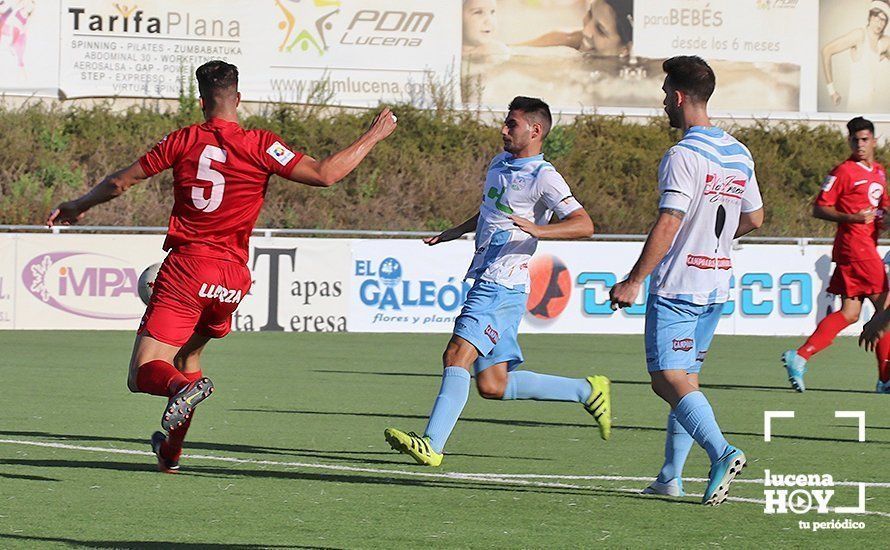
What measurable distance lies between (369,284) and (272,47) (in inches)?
639

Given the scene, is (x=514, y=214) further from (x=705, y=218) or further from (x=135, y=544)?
(x=135, y=544)

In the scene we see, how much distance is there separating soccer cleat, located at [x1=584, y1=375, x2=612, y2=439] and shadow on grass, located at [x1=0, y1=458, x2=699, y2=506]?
1.23m

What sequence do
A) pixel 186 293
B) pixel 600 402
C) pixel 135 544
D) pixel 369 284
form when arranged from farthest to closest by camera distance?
pixel 369 284 < pixel 600 402 < pixel 186 293 < pixel 135 544

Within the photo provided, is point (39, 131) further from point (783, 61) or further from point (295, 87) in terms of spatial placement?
point (783, 61)

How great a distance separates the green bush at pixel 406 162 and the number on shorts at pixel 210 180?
73.6ft

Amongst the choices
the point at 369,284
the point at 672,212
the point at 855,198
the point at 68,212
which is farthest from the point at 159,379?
the point at 369,284

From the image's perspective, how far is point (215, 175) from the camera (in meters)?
7.66

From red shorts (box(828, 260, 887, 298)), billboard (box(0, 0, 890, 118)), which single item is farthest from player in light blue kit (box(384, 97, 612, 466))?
billboard (box(0, 0, 890, 118))

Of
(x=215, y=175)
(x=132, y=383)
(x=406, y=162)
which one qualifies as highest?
(x=406, y=162)

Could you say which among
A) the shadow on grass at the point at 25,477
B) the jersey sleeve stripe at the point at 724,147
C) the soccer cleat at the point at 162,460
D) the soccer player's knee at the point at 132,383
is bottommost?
the shadow on grass at the point at 25,477

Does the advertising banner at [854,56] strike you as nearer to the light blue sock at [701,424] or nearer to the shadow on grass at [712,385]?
the shadow on grass at [712,385]

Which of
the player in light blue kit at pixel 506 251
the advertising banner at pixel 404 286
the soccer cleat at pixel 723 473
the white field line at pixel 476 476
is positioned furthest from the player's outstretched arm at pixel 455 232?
the advertising banner at pixel 404 286

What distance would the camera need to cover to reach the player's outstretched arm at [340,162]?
7.41m

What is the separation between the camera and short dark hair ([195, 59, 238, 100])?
7645 millimetres
